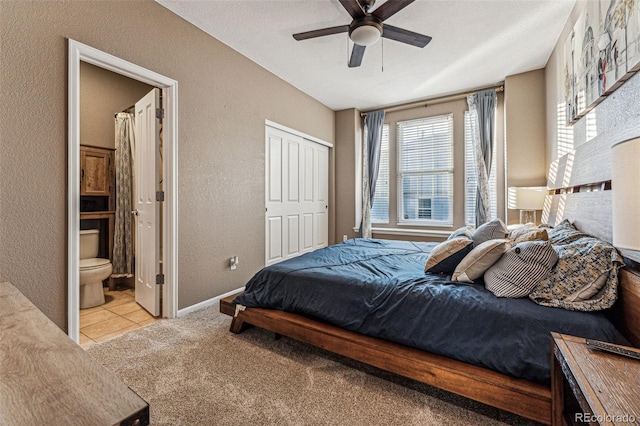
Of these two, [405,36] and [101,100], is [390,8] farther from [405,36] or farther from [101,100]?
[101,100]

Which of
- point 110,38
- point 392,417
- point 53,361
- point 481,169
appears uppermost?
point 110,38

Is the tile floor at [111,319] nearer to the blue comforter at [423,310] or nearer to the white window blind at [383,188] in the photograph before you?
the blue comforter at [423,310]

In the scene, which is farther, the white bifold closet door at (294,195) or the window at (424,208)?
the window at (424,208)

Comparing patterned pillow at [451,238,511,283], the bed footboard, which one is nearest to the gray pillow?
patterned pillow at [451,238,511,283]

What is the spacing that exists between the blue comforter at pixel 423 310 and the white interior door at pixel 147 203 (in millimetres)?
1068

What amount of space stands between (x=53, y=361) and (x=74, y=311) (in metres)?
Answer: 1.72

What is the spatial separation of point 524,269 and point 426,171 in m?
3.46

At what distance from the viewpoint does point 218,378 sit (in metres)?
1.76

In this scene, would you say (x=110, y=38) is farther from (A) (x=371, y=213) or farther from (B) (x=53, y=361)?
(A) (x=371, y=213)

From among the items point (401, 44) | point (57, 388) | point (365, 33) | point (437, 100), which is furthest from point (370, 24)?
point (437, 100)

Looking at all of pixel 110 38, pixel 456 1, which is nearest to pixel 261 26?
pixel 110 38

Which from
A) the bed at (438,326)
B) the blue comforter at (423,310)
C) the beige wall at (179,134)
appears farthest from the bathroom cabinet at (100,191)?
the blue comforter at (423,310)

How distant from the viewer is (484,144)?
164 inches

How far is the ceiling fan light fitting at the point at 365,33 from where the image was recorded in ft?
7.10
